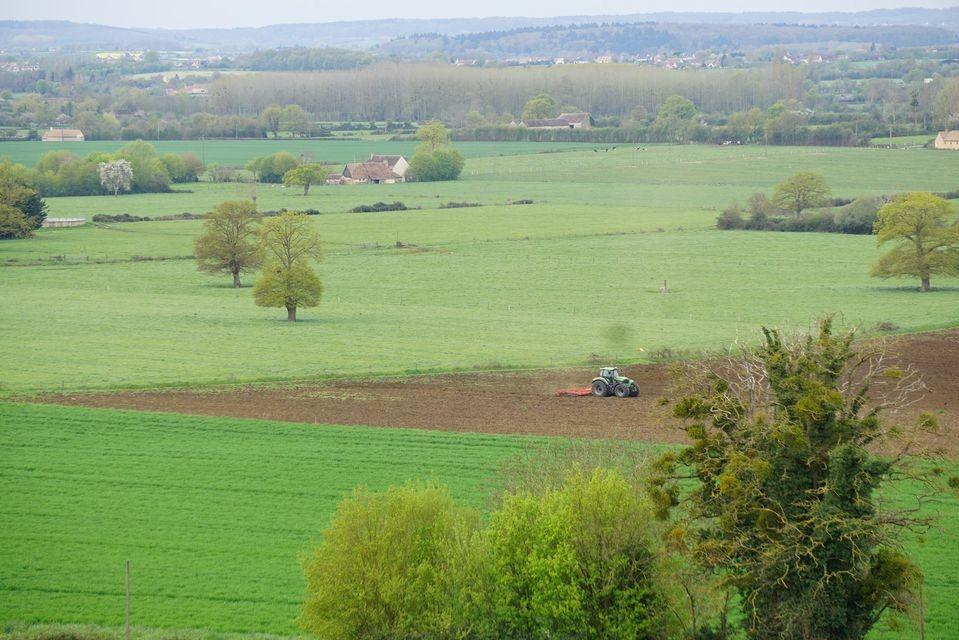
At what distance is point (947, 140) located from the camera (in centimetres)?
12631

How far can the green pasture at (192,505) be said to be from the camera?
76.0ft

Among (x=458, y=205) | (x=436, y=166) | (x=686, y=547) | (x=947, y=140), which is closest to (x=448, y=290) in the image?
(x=458, y=205)

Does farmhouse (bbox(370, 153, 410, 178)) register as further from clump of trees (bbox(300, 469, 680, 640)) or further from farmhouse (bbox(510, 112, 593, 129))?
clump of trees (bbox(300, 469, 680, 640))

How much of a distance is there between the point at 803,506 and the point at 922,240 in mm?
45598

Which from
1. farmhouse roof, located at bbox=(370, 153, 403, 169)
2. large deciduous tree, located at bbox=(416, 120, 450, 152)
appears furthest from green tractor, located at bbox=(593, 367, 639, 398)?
large deciduous tree, located at bbox=(416, 120, 450, 152)

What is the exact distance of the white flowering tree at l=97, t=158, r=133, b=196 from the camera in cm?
10712

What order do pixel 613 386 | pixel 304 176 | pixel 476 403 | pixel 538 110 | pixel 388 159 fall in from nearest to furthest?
pixel 476 403 → pixel 613 386 → pixel 304 176 → pixel 388 159 → pixel 538 110

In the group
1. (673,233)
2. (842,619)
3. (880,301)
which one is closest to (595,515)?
(842,619)

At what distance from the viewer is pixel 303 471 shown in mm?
30922

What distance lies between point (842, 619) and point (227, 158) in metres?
120

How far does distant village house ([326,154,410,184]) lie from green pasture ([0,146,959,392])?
1044 centimetres

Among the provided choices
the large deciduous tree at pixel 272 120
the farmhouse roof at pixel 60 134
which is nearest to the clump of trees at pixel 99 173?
the farmhouse roof at pixel 60 134

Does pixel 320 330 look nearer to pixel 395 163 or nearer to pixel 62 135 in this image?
pixel 395 163

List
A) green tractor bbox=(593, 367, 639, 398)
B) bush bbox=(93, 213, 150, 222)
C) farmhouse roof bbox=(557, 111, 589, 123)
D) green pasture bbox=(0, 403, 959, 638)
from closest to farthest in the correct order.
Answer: green pasture bbox=(0, 403, 959, 638), green tractor bbox=(593, 367, 639, 398), bush bbox=(93, 213, 150, 222), farmhouse roof bbox=(557, 111, 589, 123)
